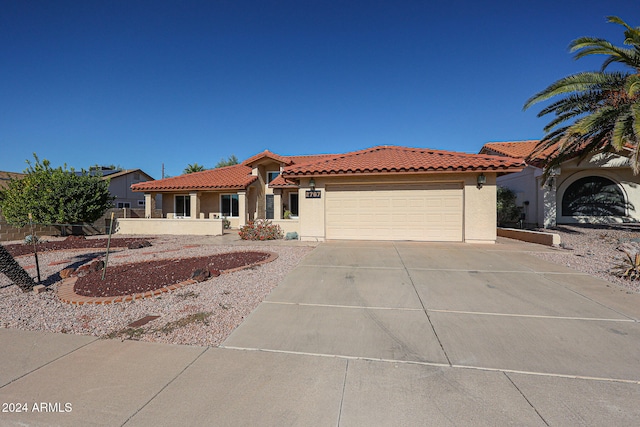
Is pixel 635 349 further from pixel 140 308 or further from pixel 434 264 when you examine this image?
pixel 140 308

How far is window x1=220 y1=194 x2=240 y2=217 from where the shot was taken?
1897 cm

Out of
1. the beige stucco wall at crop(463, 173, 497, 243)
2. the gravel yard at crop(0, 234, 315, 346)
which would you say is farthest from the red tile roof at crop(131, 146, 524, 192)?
the gravel yard at crop(0, 234, 315, 346)

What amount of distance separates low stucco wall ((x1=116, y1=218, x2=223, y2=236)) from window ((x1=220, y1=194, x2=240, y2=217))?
4072 mm

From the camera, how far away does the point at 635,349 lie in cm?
314

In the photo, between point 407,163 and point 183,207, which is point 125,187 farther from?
point 407,163

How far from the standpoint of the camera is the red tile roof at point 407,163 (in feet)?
32.6

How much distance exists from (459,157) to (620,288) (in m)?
6.97

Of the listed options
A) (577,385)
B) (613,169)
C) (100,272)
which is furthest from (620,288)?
(613,169)

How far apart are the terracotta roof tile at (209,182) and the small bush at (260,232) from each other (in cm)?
527

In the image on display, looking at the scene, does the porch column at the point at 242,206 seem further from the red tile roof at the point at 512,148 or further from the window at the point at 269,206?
the red tile roof at the point at 512,148

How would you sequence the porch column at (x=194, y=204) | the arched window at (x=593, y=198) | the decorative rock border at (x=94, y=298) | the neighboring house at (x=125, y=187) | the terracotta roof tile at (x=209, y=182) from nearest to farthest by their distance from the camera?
the decorative rock border at (x=94, y=298), the arched window at (x=593, y=198), the terracotta roof tile at (x=209, y=182), the porch column at (x=194, y=204), the neighboring house at (x=125, y=187)

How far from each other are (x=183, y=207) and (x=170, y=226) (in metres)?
4.75

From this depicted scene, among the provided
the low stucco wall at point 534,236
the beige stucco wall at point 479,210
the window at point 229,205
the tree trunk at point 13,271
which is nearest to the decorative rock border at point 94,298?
the tree trunk at point 13,271

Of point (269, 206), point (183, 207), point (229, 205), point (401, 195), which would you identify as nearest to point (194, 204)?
point (183, 207)
